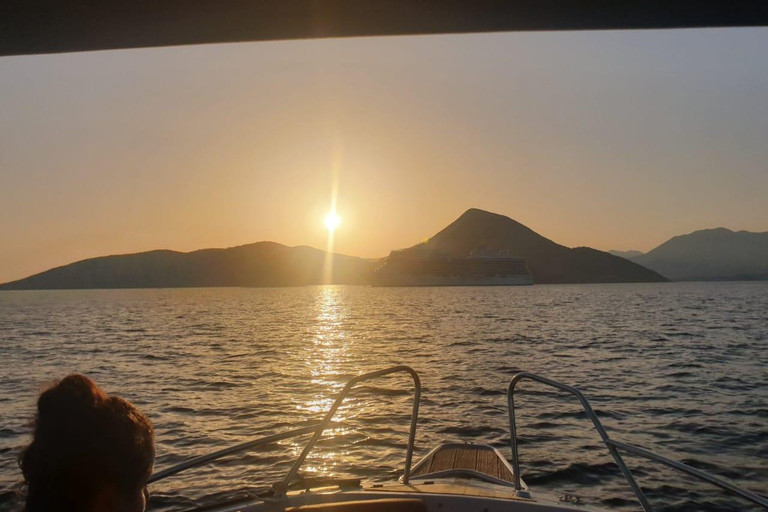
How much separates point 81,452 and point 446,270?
118m

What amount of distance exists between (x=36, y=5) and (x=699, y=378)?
1617cm

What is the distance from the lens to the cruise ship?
11881 cm

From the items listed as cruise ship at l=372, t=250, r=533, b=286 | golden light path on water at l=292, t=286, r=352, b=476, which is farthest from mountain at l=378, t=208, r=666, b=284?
Result: golden light path on water at l=292, t=286, r=352, b=476

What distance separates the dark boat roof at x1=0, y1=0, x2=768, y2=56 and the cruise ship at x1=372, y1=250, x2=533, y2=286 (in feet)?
366

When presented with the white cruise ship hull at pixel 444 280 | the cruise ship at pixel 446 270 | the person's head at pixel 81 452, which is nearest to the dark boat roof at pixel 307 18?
the person's head at pixel 81 452

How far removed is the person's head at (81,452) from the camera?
5.24ft

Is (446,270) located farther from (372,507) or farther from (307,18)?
(372,507)

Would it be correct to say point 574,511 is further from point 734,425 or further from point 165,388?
point 165,388

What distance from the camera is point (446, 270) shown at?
11881 cm

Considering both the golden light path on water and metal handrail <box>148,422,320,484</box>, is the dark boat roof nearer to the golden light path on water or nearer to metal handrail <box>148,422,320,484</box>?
metal handrail <box>148,422,320,484</box>

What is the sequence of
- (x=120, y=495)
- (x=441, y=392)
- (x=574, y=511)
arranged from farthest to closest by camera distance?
(x=441, y=392) < (x=574, y=511) < (x=120, y=495)

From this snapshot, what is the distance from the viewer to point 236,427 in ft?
35.5

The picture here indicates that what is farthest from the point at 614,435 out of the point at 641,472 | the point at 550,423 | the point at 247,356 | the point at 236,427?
the point at 247,356

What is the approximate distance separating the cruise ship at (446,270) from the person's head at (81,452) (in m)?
117
